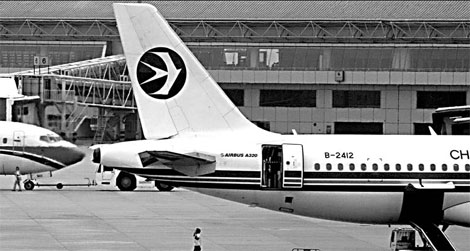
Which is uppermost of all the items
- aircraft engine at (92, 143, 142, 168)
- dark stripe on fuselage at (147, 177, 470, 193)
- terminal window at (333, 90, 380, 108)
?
terminal window at (333, 90, 380, 108)

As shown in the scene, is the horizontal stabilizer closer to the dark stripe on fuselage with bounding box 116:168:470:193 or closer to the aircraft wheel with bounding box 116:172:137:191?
the dark stripe on fuselage with bounding box 116:168:470:193

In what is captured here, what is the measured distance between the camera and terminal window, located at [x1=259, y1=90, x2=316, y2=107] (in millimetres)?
102875

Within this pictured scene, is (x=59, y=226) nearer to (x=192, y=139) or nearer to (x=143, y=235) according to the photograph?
(x=143, y=235)

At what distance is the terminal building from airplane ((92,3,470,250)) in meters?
64.8

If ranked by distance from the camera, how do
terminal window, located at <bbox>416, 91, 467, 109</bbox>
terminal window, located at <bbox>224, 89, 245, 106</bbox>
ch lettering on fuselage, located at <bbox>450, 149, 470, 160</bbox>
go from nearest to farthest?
1. ch lettering on fuselage, located at <bbox>450, 149, 470, 160</bbox>
2. terminal window, located at <bbox>416, 91, 467, 109</bbox>
3. terminal window, located at <bbox>224, 89, 245, 106</bbox>

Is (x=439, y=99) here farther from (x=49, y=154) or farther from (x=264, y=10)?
(x=49, y=154)

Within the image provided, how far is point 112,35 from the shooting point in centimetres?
10944

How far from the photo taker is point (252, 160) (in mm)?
31641

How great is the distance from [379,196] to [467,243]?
566 cm

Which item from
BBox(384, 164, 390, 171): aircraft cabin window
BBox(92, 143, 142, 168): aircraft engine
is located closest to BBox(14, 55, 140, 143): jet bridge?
BBox(92, 143, 142, 168): aircraft engine

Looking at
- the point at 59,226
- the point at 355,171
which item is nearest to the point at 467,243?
the point at 355,171

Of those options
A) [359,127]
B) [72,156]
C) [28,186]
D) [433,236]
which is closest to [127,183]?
[72,156]

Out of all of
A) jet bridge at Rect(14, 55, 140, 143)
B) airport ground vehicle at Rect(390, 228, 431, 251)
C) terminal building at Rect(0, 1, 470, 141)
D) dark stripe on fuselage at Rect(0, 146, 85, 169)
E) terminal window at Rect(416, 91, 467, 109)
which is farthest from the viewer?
terminal building at Rect(0, 1, 470, 141)

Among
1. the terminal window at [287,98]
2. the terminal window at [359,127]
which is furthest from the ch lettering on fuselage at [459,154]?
the terminal window at [287,98]
